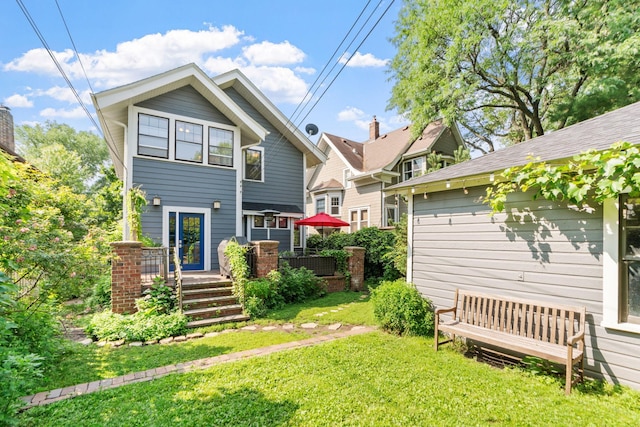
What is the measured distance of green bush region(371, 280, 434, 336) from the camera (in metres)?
5.46

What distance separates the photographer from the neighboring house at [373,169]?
53.2 feet

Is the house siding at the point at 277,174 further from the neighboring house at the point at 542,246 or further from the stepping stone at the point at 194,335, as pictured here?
the neighboring house at the point at 542,246

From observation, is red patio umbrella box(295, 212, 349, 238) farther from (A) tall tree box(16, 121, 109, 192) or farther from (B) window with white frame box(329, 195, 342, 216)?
(A) tall tree box(16, 121, 109, 192)

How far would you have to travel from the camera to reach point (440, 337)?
528 cm

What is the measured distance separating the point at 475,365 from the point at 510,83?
13011 millimetres

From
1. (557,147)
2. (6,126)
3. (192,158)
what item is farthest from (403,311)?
(6,126)

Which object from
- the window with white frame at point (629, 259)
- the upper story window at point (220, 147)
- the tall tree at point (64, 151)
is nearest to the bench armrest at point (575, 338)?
the window with white frame at point (629, 259)

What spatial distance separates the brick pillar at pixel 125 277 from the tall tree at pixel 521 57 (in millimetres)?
12665

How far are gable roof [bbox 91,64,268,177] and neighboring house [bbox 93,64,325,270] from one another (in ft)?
0.09

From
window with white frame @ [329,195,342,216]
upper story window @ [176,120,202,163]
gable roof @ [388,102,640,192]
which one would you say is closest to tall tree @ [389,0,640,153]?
window with white frame @ [329,195,342,216]

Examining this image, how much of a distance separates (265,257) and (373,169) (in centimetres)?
1074

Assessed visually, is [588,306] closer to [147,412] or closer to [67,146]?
[147,412]

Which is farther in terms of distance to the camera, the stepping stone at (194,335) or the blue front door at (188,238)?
the blue front door at (188,238)

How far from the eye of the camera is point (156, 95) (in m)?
9.28
